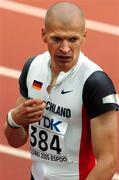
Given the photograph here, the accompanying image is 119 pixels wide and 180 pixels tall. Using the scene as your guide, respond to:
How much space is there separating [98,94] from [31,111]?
23 centimetres

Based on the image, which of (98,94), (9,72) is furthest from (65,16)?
(9,72)

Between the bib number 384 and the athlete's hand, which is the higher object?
the athlete's hand

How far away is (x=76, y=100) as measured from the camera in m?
2.21

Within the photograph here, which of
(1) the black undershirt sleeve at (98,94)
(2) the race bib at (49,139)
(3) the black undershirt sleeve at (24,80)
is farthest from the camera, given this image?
(3) the black undershirt sleeve at (24,80)

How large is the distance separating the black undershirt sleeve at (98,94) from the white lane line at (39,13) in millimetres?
1795

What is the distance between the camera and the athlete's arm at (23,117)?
→ 213 centimetres

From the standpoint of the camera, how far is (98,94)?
2113 millimetres

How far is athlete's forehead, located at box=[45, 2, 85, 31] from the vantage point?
6.96ft

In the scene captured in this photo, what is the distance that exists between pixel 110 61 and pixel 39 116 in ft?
5.77

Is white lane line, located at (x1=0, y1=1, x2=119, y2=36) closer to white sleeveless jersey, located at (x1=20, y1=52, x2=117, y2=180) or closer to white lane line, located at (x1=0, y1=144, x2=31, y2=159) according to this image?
white lane line, located at (x1=0, y1=144, x2=31, y2=159)

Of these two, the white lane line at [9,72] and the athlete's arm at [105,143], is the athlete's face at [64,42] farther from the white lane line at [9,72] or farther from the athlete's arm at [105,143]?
the white lane line at [9,72]

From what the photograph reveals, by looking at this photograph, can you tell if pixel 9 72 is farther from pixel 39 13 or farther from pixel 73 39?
pixel 73 39

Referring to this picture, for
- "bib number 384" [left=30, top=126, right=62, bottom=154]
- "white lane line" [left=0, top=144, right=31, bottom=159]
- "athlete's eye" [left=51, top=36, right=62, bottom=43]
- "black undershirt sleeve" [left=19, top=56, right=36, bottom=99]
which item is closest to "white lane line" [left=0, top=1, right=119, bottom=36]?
"white lane line" [left=0, top=144, right=31, bottom=159]

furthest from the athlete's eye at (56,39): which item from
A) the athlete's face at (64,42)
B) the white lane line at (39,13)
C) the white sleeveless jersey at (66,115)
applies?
the white lane line at (39,13)
